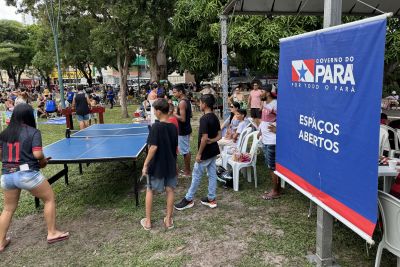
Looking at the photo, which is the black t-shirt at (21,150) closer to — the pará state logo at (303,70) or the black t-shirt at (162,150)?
the black t-shirt at (162,150)

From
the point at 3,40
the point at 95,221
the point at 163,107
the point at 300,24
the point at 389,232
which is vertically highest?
the point at 3,40

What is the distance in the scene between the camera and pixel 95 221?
16.4ft

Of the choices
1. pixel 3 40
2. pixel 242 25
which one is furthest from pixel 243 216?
pixel 3 40

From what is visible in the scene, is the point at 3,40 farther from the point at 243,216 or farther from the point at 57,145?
the point at 243,216

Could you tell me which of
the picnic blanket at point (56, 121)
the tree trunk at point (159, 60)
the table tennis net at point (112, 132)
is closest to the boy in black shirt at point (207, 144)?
the table tennis net at point (112, 132)

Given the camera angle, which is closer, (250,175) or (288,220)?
(288,220)

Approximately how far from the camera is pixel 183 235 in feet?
14.4

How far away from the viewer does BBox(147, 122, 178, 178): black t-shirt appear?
4336 mm

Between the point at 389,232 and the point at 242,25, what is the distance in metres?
9.07

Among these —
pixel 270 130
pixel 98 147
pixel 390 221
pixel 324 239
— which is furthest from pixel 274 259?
pixel 98 147

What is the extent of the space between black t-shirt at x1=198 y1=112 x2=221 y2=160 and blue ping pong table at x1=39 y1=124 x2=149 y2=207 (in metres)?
1.03

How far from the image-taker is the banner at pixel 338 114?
2570mm

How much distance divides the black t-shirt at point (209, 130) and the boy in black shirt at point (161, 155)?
21.6 inches

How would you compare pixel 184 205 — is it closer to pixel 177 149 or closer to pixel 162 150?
pixel 177 149
